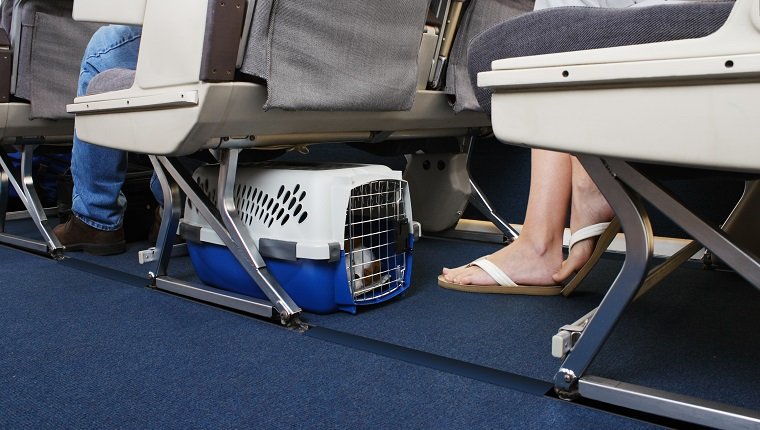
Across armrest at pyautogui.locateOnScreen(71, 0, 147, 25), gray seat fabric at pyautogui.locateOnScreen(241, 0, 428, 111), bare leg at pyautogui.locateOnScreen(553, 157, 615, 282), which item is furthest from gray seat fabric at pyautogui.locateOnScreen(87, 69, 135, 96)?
bare leg at pyautogui.locateOnScreen(553, 157, 615, 282)

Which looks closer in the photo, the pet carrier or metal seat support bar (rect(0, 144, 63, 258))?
the pet carrier

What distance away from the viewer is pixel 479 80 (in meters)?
0.73

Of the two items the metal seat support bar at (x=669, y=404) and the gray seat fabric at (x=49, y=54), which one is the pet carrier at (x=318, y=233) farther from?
the gray seat fabric at (x=49, y=54)

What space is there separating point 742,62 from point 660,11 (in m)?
0.11

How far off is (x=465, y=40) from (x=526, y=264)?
0.62 m

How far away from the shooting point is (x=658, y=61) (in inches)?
23.1

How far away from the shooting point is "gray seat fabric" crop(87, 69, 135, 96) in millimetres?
1355

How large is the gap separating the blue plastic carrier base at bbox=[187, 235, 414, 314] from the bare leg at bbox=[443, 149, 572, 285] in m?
0.20

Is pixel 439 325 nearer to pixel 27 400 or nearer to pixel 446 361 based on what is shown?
pixel 446 361

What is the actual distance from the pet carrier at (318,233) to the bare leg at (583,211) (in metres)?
0.35

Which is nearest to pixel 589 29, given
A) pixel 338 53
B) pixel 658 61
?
pixel 658 61

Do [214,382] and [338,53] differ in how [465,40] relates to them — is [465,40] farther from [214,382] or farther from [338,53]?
[214,382]

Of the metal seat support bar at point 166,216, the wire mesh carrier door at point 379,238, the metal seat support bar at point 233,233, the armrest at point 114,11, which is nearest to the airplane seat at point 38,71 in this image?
the metal seat support bar at point 166,216

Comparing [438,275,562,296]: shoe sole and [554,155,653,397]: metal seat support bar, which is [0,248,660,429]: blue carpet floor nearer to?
[554,155,653,397]: metal seat support bar
